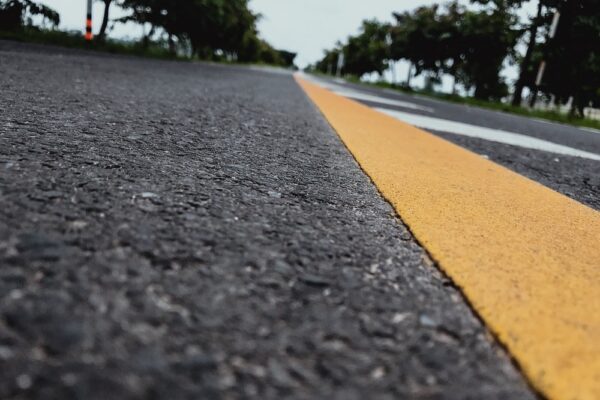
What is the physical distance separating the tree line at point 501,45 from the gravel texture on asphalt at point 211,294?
78.2ft

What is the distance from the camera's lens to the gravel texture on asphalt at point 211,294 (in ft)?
1.76

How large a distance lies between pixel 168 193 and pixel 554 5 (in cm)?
2705

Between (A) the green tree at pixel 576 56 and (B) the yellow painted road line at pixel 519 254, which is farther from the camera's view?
(A) the green tree at pixel 576 56

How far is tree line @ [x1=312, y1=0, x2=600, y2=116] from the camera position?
2414cm

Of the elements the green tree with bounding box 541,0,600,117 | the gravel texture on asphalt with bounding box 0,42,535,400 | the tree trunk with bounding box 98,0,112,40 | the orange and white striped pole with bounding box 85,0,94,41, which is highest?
the green tree with bounding box 541,0,600,117

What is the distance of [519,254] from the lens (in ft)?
3.60

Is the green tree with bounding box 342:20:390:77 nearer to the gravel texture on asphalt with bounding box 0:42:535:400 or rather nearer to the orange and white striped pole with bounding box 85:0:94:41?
the orange and white striped pole with bounding box 85:0:94:41

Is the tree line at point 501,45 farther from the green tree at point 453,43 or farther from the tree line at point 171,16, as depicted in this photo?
the tree line at point 171,16

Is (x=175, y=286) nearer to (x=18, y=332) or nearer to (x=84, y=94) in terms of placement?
(x=18, y=332)

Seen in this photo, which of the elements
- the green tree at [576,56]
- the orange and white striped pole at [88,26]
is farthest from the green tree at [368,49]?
the orange and white striped pole at [88,26]

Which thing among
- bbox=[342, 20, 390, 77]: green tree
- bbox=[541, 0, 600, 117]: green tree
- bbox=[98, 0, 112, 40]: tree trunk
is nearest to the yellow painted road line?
bbox=[541, 0, 600, 117]: green tree

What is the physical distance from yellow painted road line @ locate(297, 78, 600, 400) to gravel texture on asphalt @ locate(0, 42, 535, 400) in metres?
0.05

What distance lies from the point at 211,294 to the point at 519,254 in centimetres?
78

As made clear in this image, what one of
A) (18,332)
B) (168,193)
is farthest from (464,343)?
(168,193)
